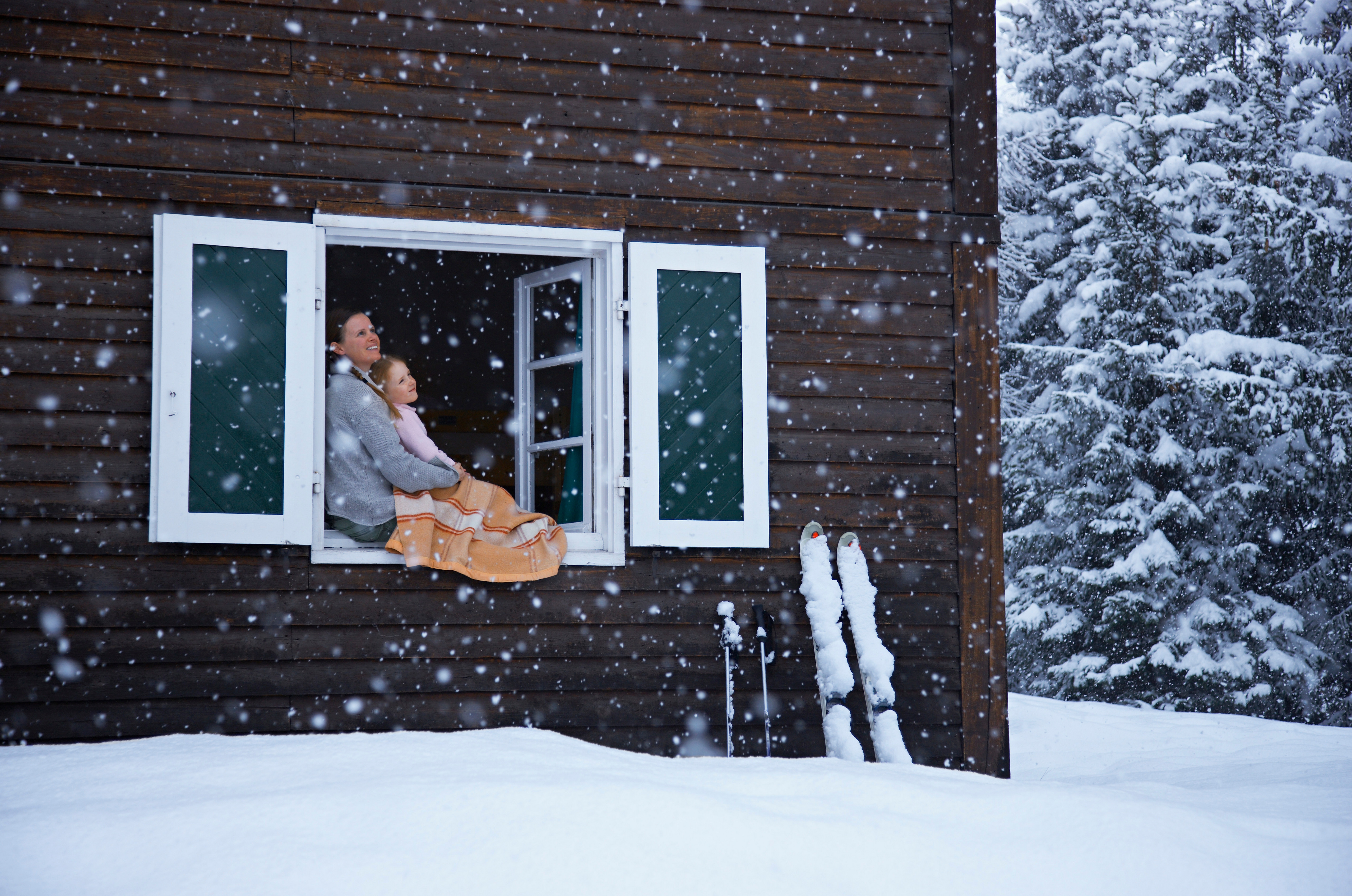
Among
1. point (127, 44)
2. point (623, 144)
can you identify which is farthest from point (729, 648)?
point (127, 44)

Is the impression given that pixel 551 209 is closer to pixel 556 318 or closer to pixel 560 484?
pixel 556 318

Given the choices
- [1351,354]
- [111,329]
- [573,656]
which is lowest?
[573,656]

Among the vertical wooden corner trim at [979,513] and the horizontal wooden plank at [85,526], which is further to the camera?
the vertical wooden corner trim at [979,513]

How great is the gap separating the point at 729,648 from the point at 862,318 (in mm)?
1422

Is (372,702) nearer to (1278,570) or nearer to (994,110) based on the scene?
(994,110)

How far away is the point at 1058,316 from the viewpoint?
13891mm

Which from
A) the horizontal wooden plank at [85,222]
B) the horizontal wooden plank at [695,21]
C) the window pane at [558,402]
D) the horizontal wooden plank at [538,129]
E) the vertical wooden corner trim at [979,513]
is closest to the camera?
the horizontal wooden plank at [85,222]

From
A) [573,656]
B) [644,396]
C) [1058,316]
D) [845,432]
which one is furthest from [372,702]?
[1058,316]

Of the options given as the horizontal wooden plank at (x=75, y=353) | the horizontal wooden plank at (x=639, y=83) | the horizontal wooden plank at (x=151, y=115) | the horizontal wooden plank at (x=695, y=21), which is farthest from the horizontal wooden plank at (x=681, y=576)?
the horizontal wooden plank at (x=695, y=21)

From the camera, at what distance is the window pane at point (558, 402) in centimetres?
515

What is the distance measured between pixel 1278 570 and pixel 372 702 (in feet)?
36.7

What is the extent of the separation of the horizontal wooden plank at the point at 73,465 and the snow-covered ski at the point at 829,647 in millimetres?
2425

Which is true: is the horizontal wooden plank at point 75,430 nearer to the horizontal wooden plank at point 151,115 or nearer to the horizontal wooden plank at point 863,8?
the horizontal wooden plank at point 151,115

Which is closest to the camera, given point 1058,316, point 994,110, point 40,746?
point 40,746
